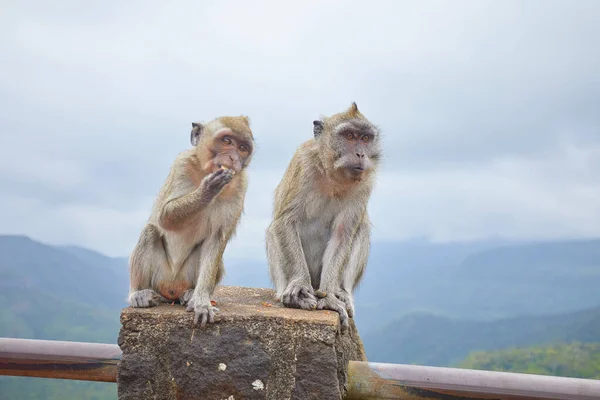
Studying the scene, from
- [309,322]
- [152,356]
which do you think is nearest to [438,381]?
[309,322]

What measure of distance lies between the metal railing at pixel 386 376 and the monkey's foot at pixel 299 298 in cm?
96

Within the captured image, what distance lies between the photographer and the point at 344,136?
619 centimetres

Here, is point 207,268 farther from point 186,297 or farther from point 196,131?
point 196,131

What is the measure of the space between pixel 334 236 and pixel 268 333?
80.8 inches

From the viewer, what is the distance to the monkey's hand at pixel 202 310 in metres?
4.52

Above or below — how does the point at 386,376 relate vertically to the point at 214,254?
below

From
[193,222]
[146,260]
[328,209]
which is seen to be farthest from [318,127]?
[146,260]

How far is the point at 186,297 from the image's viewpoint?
17.2 ft

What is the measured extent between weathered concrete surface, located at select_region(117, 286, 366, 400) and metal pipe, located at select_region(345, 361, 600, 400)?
33cm

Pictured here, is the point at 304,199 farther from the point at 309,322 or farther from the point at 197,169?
the point at 309,322

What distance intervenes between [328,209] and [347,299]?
0.98m

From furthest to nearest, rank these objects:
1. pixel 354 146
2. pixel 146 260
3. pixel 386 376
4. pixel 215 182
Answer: pixel 354 146, pixel 146 260, pixel 215 182, pixel 386 376

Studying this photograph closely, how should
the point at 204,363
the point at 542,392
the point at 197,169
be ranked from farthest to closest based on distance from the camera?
the point at 197,169 < the point at 204,363 < the point at 542,392

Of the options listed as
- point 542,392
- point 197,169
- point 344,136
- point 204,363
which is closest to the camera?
point 542,392
